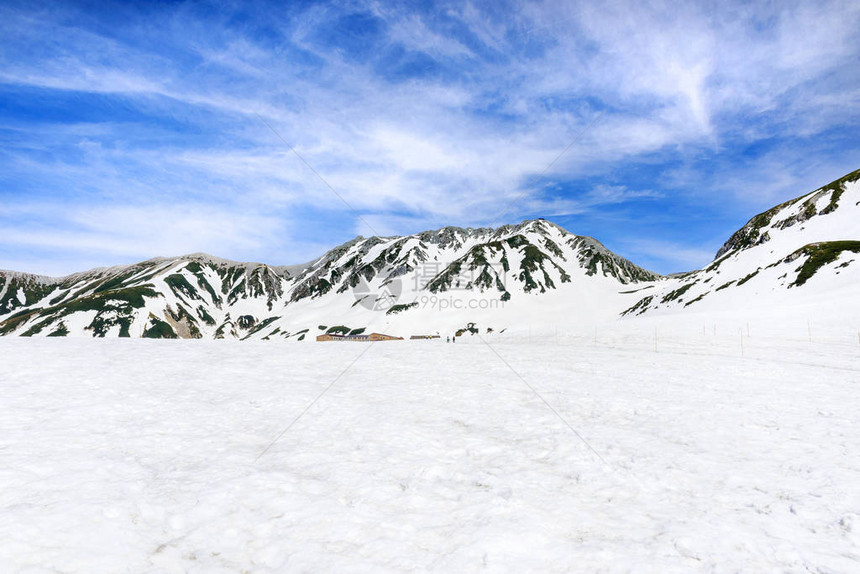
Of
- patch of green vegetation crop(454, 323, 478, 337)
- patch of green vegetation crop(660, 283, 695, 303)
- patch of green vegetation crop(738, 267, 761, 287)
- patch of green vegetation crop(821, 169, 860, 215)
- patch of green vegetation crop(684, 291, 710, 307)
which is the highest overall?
patch of green vegetation crop(821, 169, 860, 215)

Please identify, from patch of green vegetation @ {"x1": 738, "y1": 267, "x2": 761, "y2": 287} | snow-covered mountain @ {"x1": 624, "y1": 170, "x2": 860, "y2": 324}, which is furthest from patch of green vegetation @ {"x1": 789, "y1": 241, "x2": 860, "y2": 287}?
patch of green vegetation @ {"x1": 738, "y1": 267, "x2": 761, "y2": 287}

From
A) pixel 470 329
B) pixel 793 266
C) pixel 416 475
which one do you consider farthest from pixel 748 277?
pixel 470 329

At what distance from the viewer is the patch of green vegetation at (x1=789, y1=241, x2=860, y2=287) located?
73875mm

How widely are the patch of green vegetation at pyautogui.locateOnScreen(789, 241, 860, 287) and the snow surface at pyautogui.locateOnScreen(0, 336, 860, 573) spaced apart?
77.9m

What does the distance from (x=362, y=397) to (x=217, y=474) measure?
24.6ft

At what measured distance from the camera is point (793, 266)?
82.7m

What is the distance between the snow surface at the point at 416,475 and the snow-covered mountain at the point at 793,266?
170ft

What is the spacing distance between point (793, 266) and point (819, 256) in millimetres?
4446

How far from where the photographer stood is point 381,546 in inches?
233

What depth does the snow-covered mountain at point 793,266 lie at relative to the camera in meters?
63.5

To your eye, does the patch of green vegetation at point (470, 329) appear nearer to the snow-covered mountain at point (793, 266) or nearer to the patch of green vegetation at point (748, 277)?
the snow-covered mountain at point (793, 266)

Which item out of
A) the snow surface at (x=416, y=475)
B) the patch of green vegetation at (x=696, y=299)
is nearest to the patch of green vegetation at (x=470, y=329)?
the patch of green vegetation at (x=696, y=299)

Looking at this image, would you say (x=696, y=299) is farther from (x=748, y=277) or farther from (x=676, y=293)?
(x=676, y=293)

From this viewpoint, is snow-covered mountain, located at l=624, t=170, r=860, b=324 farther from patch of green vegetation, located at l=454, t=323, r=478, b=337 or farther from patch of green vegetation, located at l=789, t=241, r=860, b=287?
patch of green vegetation, located at l=454, t=323, r=478, b=337
